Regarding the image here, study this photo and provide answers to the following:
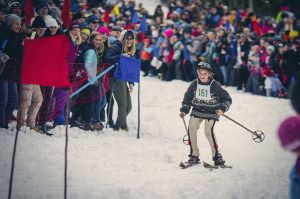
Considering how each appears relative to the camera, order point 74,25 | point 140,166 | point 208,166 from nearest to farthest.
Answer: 1. point 140,166
2. point 208,166
3. point 74,25

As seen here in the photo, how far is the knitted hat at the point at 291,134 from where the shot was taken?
12.7 ft

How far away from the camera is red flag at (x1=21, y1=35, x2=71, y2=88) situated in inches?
229

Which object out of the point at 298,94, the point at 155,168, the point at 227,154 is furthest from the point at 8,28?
the point at 298,94

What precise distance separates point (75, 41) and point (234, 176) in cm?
386

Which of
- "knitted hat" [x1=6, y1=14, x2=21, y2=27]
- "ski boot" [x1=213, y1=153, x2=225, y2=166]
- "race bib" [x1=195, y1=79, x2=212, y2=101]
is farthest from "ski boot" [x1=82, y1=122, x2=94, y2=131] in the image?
"ski boot" [x1=213, y1=153, x2=225, y2=166]

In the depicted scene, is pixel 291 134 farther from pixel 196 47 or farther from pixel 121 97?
pixel 196 47

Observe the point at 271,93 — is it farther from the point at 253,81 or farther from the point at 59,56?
the point at 59,56

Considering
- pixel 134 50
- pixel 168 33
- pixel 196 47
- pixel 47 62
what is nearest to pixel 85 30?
pixel 134 50

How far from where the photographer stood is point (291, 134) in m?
3.89

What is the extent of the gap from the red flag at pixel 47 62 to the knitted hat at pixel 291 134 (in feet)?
9.07

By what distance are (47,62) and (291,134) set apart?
3085 mm

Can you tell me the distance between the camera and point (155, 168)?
7.60m

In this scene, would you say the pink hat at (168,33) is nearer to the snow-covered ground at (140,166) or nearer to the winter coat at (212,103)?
the snow-covered ground at (140,166)

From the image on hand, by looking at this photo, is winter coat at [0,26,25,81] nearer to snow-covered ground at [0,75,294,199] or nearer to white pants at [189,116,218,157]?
snow-covered ground at [0,75,294,199]
